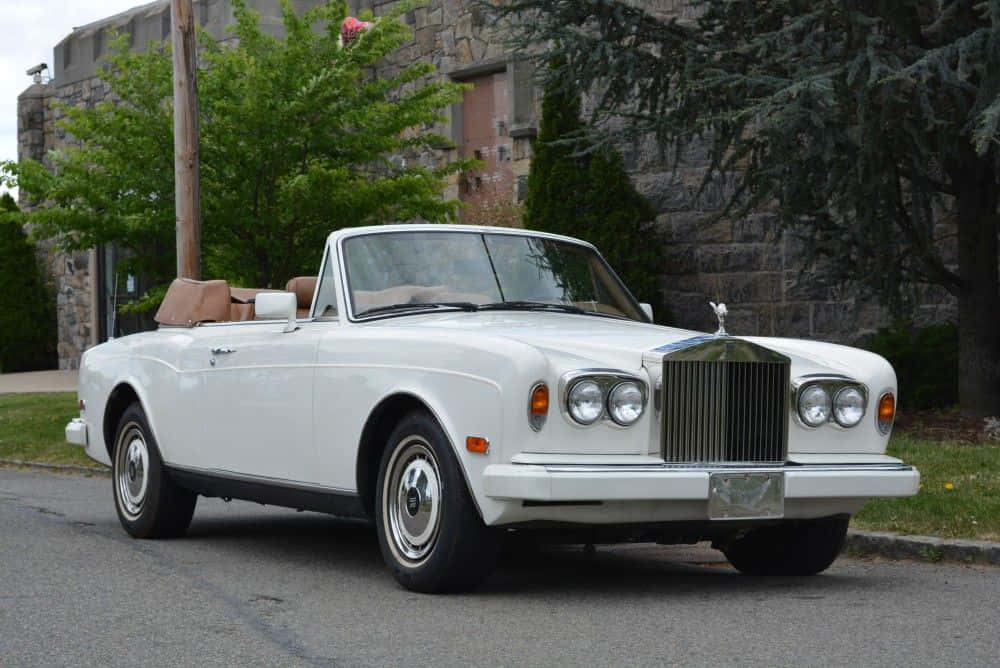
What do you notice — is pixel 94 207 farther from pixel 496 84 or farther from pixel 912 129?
pixel 912 129

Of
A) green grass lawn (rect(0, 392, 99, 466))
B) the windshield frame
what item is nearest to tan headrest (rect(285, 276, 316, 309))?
the windshield frame

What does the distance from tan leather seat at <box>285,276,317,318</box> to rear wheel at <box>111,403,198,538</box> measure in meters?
1.12

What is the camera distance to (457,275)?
812 centimetres

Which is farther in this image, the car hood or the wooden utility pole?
the wooden utility pole

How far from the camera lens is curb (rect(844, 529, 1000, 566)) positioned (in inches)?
324

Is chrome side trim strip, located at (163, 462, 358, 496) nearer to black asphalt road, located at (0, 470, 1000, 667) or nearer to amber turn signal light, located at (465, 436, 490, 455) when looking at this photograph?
black asphalt road, located at (0, 470, 1000, 667)

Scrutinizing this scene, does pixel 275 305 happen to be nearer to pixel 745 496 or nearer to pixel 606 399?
pixel 606 399

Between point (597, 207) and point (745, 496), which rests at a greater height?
point (597, 207)

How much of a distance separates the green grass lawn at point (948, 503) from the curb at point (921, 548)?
0.20 m

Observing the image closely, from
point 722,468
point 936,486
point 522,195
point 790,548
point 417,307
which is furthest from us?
point 522,195

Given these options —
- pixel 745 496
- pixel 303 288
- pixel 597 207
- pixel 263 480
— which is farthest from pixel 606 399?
pixel 597 207

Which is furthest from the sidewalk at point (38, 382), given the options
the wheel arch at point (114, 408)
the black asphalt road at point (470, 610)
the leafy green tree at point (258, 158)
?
the black asphalt road at point (470, 610)

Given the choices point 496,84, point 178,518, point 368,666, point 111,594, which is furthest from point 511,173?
point 368,666

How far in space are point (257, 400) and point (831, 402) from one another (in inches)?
115
